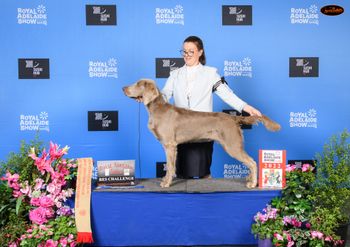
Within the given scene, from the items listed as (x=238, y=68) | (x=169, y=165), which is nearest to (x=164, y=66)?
(x=238, y=68)

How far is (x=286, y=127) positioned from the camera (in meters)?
4.70

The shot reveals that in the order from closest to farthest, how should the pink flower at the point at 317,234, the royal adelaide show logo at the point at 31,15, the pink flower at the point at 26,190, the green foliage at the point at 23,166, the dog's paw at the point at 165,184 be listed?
1. the pink flower at the point at 317,234
2. the pink flower at the point at 26,190
3. the green foliage at the point at 23,166
4. the dog's paw at the point at 165,184
5. the royal adelaide show logo at the point at 31,15

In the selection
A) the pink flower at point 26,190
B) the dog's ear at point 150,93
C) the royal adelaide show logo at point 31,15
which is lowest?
the pink flower at point 26,190

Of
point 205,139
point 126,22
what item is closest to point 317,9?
point 126,22

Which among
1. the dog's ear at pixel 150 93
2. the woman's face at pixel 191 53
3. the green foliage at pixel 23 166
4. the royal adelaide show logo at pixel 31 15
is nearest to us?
the green foliage at pixel 23 166

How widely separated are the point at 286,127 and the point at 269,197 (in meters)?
2.18

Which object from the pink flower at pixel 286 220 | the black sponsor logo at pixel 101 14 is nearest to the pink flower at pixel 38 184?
the pink flower at pixel 286 220

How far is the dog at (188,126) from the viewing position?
2.86 metres

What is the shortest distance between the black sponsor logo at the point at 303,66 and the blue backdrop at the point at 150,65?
0.01 m

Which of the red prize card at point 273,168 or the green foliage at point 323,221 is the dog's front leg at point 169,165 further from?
the green foliage at point 323,221

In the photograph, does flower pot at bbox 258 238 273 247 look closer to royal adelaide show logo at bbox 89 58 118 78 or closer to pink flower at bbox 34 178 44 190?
pink flower at bbox 34 178 44 190

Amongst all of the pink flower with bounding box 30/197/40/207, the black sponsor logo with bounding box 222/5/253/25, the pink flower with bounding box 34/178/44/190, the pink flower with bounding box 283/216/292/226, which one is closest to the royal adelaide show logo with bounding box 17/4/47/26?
the black sponsor logo with bounding box 222/5/253/25

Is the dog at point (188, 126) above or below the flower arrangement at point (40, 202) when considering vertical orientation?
above

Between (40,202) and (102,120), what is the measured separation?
2102 millimetres
